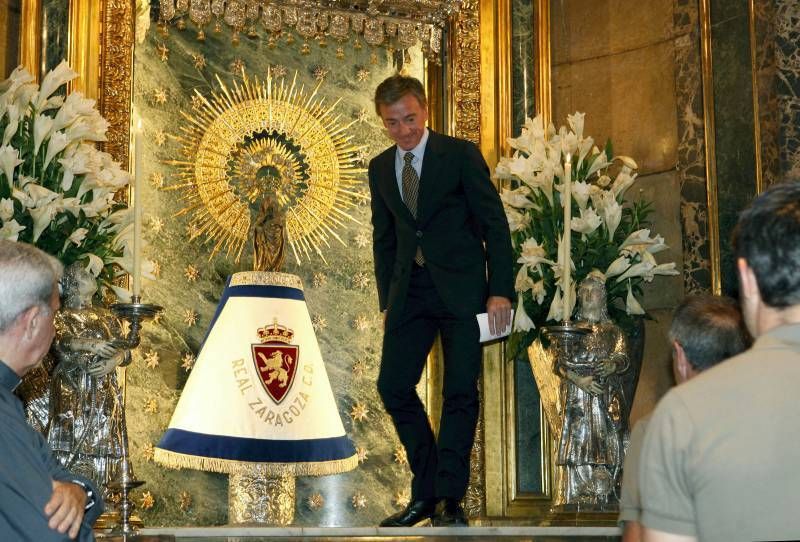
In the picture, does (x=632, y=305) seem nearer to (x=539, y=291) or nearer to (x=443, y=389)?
(x=539, y=291)

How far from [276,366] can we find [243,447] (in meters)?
0.45

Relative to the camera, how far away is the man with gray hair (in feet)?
8.28

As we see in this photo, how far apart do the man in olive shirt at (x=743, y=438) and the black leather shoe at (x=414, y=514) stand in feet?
10.3

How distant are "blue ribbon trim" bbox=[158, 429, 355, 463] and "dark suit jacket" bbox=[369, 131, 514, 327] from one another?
1088 mm

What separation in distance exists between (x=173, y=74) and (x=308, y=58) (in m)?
0.77

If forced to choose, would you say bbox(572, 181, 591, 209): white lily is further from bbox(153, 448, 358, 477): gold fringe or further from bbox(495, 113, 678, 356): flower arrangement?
bbox(153, 448, 358, 477): gold fringe

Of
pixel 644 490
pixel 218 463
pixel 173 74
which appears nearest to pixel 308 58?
pixel 173 74

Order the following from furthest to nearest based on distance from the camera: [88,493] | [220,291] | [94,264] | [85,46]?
[220,291] < [85,46] < [94,264] < [88,493]

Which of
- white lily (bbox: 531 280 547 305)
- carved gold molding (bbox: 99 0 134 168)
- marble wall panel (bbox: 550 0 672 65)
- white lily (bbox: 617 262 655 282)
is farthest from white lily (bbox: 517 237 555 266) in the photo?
carved gold molding (bbox: 99 0 134 168)

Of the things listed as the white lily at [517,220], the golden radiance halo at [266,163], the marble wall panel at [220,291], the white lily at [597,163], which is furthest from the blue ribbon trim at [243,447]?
the white lily at [597,163]

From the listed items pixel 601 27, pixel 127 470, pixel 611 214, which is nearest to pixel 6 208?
pixel 127 470

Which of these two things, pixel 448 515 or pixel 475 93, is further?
pixel 475 93

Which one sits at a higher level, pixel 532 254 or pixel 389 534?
pixel 532 254

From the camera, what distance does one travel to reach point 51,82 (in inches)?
204
